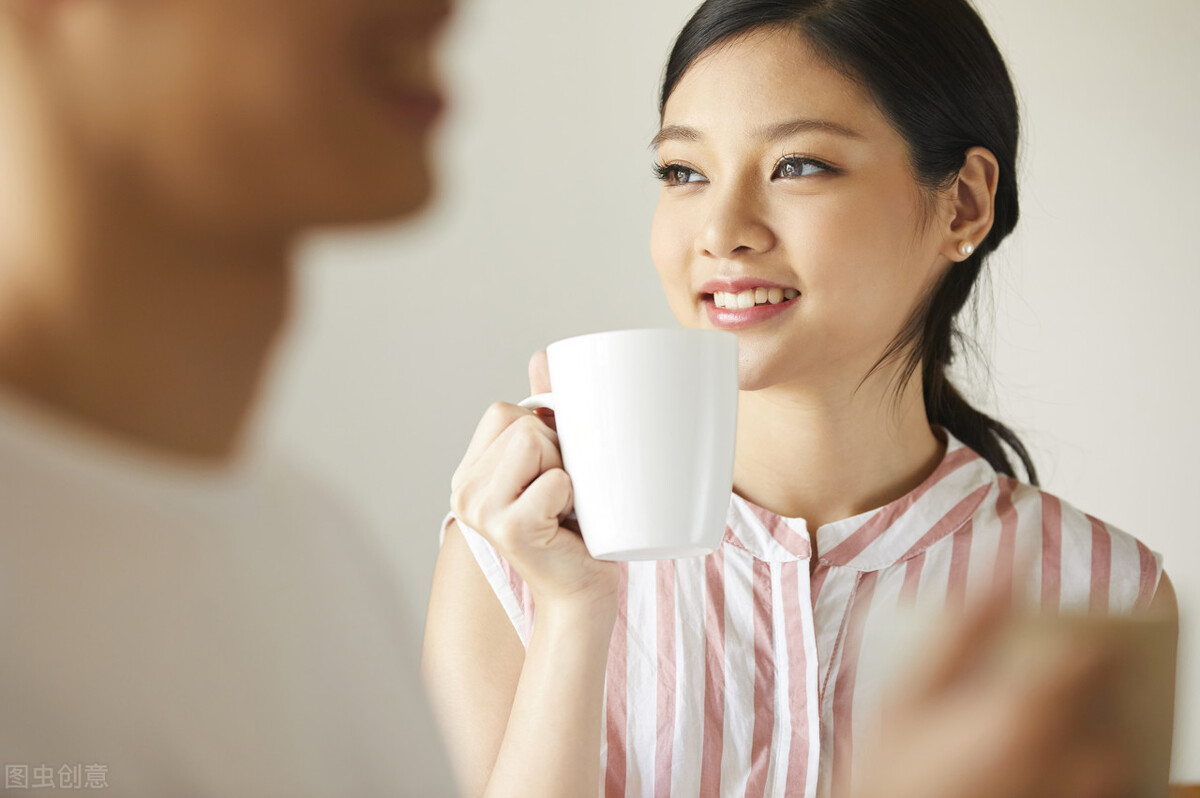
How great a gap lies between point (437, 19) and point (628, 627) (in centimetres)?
40

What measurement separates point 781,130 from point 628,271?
0.53ft

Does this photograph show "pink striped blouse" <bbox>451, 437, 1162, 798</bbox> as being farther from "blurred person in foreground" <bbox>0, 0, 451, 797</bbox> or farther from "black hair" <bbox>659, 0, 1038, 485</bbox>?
"blurred person in foreground" <bbox>0, 0, 451, 797</bbox>

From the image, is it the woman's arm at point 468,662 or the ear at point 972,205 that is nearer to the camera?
the woman's arm at point 468,662

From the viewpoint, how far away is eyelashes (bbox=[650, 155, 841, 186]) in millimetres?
662

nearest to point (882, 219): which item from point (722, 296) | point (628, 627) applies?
point (722, 296)

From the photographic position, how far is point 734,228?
643 millimetres

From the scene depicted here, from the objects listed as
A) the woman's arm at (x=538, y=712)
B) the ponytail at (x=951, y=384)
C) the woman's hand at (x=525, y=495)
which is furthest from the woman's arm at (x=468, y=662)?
the ponytail at (x=951, y=384)

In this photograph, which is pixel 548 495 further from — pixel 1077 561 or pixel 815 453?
pixel 1077 561

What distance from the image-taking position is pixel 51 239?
0.34 m

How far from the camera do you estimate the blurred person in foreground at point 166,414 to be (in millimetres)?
343

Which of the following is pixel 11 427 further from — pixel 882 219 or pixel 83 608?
pixel 882 219

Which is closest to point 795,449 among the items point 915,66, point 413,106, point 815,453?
point 815,453

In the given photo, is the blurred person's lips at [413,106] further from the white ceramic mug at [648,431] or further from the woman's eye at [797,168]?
the woman's eye at [797,168]

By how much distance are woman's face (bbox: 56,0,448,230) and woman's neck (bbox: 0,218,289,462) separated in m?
0.02
